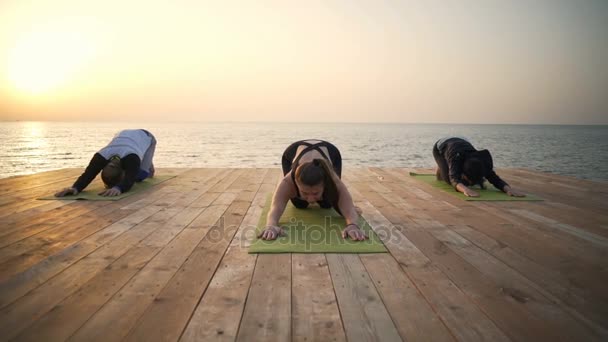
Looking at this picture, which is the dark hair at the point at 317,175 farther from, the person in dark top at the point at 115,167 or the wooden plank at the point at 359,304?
the person in dark top at the point at 115,167

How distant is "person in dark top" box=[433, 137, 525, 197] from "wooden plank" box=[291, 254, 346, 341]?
2532 mm

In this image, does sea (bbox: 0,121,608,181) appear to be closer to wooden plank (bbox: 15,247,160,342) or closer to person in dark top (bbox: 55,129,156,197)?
person in dark top (bbox: 55,129,156,197)

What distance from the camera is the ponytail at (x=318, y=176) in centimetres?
202

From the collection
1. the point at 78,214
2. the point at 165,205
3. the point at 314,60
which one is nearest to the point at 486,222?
the point at 165,205

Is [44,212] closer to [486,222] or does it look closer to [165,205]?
[165,205]

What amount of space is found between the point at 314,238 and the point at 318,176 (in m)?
0.40

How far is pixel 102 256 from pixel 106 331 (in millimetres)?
817

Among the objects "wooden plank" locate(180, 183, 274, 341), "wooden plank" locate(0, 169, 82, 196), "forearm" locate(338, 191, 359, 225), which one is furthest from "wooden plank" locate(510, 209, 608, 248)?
"wooden plank" locate(0, 169, 82, 196)

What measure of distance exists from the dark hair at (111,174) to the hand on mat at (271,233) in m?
2.28

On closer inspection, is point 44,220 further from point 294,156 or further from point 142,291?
point 294,156

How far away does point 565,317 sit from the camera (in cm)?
114

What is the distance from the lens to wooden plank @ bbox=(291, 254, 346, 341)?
1.02 meters

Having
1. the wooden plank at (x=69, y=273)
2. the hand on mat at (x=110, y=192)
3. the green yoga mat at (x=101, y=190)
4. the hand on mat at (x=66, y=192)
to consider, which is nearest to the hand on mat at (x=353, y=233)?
the wooden plank at (x=69, y=273)

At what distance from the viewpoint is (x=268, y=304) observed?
1.21 m
